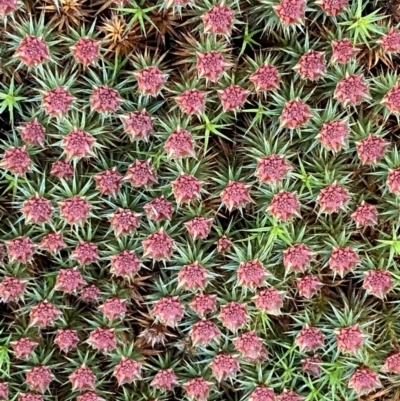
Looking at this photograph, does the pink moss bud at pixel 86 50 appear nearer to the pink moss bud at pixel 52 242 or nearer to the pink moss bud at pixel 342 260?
the pink moss bud at pixel 52 242

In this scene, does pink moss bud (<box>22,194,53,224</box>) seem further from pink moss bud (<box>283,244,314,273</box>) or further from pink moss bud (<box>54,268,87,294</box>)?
pink moss bud (<box>283,244,314,273</box>)

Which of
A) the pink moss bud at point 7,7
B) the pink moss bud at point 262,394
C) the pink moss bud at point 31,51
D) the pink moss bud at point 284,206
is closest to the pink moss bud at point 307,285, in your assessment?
the pink moss bud at point 284,206

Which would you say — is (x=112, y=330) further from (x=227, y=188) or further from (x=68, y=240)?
(x=227, y=188)

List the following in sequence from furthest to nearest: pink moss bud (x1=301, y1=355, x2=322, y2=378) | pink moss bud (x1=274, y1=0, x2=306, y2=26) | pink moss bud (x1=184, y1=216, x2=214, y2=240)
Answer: pink moss bud (x1=301, y1=355, x2=322, y2=378)
pink moss bud (x1=184, y1=216, x2=214, y2=240)
pink moss bud (x1=274, y1=0, x2=306, y2=26)

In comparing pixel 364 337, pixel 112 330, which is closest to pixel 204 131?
pixel 112 330

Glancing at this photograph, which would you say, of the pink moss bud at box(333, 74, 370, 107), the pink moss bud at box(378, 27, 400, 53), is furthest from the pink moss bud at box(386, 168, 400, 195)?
the pink moss bud at box(378, 27, 400, 53)

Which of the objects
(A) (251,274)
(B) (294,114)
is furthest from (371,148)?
(A) (251,274)
